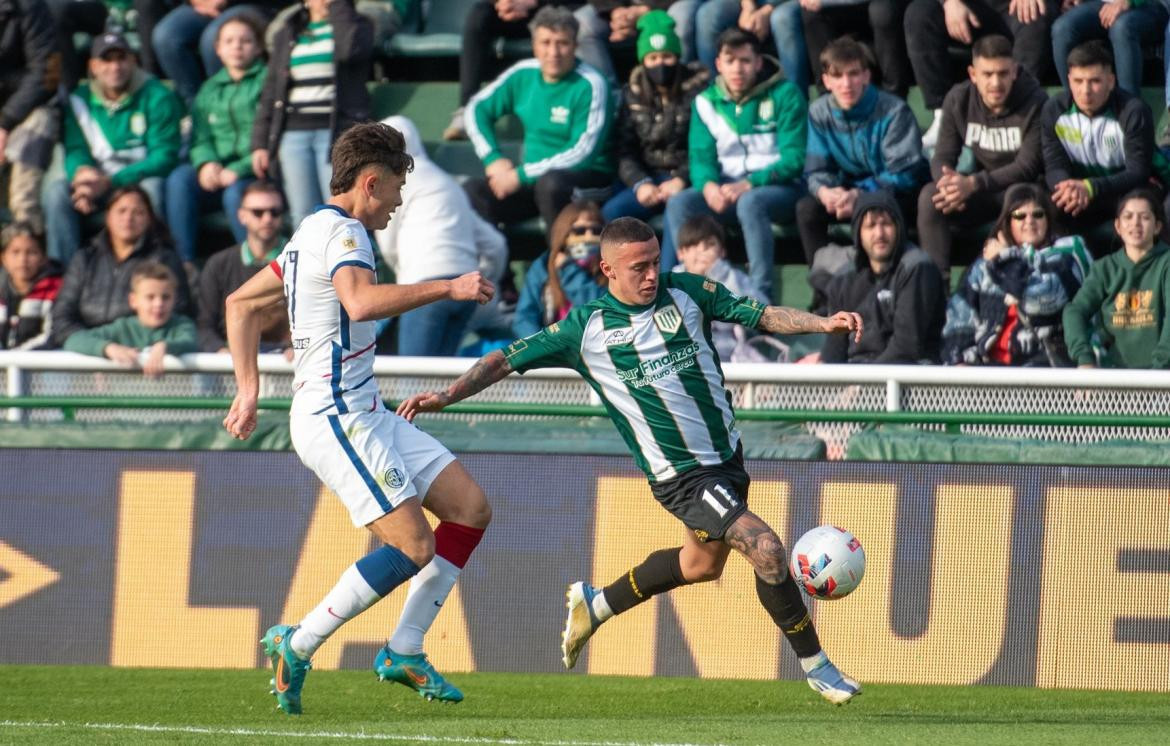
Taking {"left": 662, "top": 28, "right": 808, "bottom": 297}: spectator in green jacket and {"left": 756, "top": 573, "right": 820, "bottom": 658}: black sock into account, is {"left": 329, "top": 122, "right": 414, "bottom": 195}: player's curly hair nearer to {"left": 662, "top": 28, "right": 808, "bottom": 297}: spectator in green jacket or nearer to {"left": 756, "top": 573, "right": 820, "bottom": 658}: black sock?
{"left": 756, "top": 573, "right": 820, "bottom": 658}: black sock

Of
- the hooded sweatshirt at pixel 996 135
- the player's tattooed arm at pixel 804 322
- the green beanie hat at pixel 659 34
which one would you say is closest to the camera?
the player's tattooed arm at pixel 804 322

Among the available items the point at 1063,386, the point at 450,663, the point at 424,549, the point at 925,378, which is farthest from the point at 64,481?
the point at 1063,386

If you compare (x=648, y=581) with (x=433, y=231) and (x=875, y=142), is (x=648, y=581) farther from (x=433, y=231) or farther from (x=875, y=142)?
(x=875, y=142)

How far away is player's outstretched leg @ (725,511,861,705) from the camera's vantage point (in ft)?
22.7

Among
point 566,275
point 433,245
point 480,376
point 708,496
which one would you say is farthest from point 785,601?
point 433,245

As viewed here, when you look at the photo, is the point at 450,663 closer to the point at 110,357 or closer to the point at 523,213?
the point at 110,357

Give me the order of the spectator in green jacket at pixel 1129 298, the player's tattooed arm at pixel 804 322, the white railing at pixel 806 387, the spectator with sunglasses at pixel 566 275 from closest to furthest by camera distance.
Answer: the player's tattooed arm at pixel 804 322, the white railing at pixel 806 387, the spectator in green jacket at pixel 1129 298, the spectator with sunglasses at pixel 566 275

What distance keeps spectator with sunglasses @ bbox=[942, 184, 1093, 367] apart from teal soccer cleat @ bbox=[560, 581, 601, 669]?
3.04 metres

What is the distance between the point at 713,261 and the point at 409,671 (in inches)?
162

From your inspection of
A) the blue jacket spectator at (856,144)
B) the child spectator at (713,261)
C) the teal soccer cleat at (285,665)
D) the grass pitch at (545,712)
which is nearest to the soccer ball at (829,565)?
the grass pitch at (545,712)

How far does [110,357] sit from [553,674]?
292cm

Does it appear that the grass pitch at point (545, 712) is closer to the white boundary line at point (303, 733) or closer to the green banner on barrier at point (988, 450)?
the white boundary line at point (303, 733)

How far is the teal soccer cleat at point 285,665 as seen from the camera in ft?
22.4

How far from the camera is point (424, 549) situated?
267 inches
